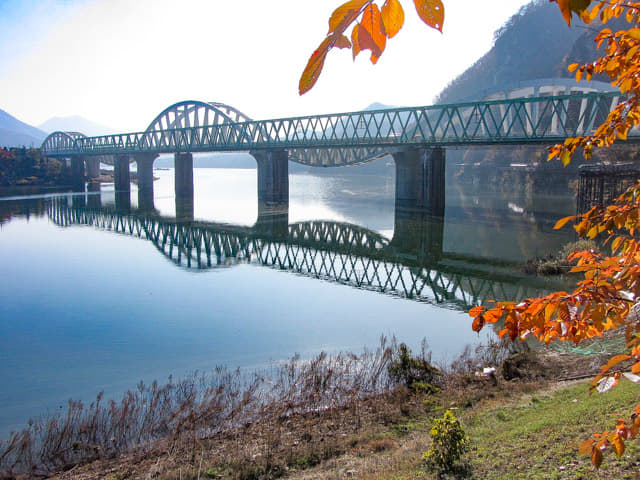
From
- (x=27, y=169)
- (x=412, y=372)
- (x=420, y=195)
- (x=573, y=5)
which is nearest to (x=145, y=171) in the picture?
(x=27, y=169)

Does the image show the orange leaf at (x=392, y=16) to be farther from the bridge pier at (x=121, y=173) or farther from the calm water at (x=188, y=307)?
the bridge pier at (x=121, y=173)

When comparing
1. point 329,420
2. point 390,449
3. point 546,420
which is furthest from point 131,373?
point 546,420

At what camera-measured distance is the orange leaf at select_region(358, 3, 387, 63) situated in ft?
6.04

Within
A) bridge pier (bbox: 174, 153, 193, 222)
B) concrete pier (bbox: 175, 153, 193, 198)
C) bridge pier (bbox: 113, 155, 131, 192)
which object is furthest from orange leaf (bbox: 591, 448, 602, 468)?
bridge pier (bbox: 113, 155, 131, 192)

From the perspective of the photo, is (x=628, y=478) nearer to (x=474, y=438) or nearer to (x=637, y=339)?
(x=474, y=438)

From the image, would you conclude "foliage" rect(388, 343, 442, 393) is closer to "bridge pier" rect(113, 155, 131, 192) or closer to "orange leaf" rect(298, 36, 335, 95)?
"orange leaf" rect(298, 36, 335, 95)

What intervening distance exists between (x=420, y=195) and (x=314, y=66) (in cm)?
5896

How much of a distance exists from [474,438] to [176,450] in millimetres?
5083

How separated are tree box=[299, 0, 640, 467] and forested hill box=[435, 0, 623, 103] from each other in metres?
128

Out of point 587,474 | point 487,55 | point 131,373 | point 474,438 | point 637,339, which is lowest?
point 131,373

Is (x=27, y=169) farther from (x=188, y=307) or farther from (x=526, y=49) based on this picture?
(x=526, y=49)

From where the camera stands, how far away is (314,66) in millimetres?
1818

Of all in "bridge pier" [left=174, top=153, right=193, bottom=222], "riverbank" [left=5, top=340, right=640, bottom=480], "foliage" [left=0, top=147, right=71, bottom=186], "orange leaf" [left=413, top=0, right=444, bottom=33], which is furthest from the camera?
"foliage" [left=0, top=147, right=71, bottom=186]

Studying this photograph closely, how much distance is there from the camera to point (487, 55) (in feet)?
511
